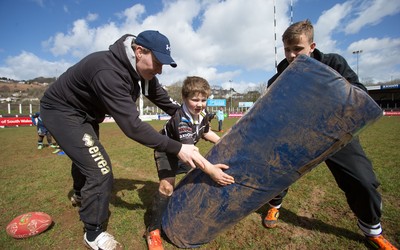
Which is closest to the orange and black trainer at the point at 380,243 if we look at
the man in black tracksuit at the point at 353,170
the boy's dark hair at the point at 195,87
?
the man in black tracksuit at the point at 353,170

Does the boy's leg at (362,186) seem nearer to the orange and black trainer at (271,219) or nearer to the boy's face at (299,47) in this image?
the orange and black trainer at (271,219)

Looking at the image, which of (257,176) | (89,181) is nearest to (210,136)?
(257,176)

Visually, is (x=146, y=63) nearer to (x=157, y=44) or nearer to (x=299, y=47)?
(x=157, y=44)

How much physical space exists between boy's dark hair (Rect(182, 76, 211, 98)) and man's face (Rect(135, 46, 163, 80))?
38 cm

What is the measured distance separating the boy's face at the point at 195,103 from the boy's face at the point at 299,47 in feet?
3.42

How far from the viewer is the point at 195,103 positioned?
2.63 m

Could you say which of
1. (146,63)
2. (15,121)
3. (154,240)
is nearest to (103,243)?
(154,240)

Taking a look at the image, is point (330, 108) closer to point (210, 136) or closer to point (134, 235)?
point (210, 136)

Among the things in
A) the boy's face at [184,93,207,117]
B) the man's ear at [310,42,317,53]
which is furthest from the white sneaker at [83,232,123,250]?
the man's ear at [310,42,317,53]

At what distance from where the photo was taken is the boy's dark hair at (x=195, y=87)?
103 inches

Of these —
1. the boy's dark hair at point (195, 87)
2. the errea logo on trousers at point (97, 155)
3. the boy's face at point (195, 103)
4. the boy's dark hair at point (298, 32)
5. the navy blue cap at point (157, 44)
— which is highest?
the boy's dark hair at point (298, 32)

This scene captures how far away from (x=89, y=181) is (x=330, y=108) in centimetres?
225

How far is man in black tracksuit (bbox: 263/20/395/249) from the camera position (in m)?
2.23

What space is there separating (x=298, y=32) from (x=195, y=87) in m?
1.21
